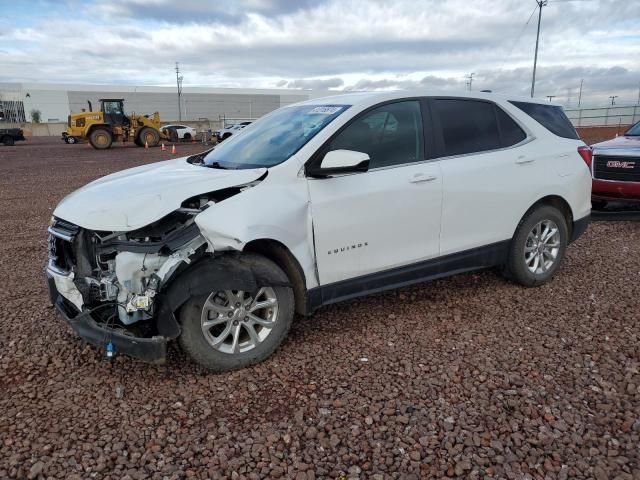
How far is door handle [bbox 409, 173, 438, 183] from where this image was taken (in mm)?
4027

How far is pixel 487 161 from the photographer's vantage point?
4473 mm

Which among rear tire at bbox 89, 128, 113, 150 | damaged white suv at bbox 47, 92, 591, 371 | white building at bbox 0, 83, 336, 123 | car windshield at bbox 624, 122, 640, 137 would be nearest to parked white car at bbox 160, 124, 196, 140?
rear tire at bbox 89, 128, 113, 150

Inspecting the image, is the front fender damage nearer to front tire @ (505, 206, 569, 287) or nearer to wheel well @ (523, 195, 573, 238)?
front tire @ (505, 206, 569, 287)

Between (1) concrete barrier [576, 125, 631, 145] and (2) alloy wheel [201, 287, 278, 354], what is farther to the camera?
(1) concrete barrier [576, 125, 631, 145]

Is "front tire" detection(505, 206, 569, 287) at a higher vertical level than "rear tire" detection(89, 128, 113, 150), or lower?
lower

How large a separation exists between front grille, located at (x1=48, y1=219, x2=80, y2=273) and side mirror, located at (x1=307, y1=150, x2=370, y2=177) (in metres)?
1.63

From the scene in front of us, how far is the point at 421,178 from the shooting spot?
4.07 meters

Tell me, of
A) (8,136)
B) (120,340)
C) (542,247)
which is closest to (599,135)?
(542,247)

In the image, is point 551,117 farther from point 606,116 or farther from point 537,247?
point 606,116

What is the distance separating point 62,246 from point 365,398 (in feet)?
7.45

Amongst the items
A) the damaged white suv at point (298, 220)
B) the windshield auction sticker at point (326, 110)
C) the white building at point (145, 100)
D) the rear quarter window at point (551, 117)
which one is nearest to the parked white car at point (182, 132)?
the damaged white suv at point (298, 220)

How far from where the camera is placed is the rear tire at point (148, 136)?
30.6 m

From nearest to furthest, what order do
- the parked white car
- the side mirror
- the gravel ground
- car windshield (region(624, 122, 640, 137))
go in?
the gravel ground → the side mirror → car windshield (region(624, 122, 640, 137)) → the parked white car

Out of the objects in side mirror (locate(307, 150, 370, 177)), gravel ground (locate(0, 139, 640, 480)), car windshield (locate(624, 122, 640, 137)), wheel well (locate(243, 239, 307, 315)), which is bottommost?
gravel ground (locate(0, 139, 640, 480))
